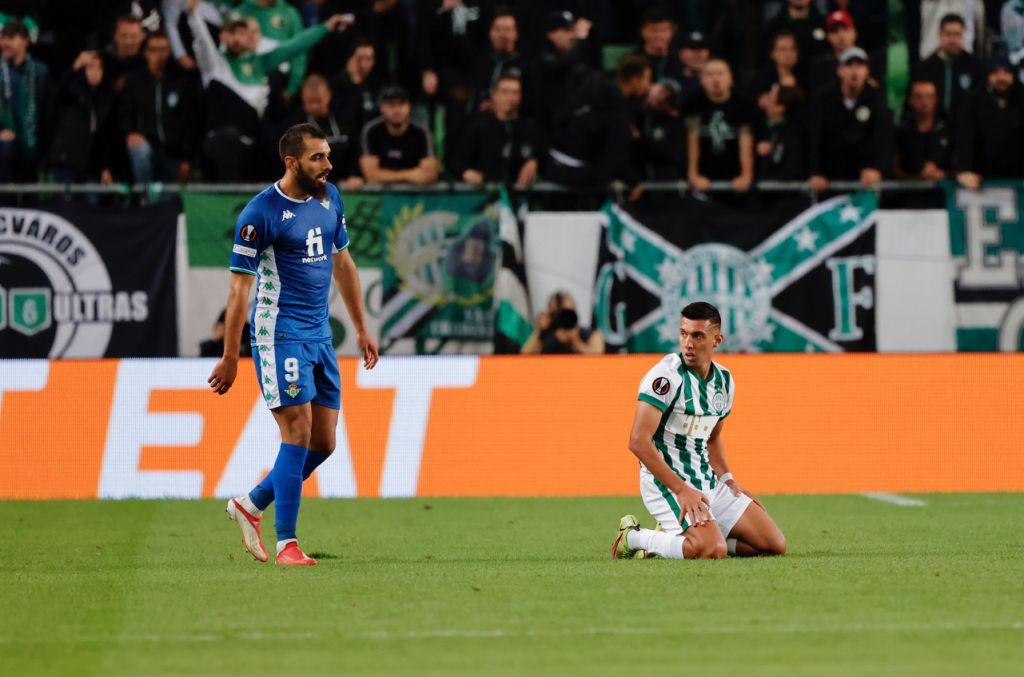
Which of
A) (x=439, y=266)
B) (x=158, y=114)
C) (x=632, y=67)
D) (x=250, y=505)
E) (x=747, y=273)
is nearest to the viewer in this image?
(x=250, y=505)

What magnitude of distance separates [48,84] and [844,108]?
797 centimetres

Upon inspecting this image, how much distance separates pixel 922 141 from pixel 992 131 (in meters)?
0.70

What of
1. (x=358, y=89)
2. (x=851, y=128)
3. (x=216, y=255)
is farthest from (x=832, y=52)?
(x=216, y=255)

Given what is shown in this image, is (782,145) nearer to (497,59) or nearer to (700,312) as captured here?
(497,59)

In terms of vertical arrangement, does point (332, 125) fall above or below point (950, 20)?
below

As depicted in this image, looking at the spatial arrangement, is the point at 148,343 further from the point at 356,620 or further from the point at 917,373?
the point at 356,620

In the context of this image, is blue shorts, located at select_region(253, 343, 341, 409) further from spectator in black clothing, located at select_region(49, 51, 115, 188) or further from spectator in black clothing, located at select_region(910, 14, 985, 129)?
spectator in black clothing, located at select_region(910, 14, 985, 129)

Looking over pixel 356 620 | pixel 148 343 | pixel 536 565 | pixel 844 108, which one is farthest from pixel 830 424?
pixel 356 620

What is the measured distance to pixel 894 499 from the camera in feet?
42.6

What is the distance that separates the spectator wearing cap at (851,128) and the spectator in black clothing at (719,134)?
716 millimetres

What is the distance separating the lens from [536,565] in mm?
8766

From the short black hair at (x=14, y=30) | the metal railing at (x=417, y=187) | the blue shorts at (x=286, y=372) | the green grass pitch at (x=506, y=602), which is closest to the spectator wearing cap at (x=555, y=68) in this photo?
the metal railing at (x=417, y=187)

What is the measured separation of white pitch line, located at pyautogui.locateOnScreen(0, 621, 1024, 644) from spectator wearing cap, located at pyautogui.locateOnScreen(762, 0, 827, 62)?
1175 cm

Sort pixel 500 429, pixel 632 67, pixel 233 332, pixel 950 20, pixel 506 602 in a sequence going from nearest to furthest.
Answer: pixel 506 602 → pixel 233 332 → pixel 500 429 → pixel 632 67 → pixel 950 20
